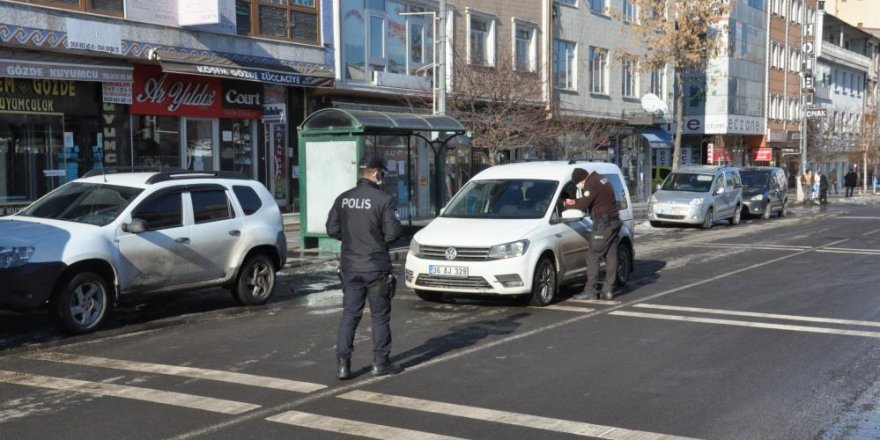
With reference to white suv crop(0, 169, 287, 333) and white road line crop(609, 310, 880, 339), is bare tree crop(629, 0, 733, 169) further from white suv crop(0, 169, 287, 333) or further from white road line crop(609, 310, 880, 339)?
white suv crop(0, 169, 287, 333)

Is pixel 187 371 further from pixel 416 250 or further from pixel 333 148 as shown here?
pixel 333 148

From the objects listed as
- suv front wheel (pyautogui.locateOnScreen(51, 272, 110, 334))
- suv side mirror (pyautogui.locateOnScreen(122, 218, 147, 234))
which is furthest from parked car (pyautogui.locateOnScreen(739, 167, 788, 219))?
suv front wheel (pyautogui.locateOnScreen(51, 272, 110, 334))

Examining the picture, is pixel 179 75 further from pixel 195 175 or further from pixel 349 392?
pixel 349 392

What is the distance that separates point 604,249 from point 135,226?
5763 mm

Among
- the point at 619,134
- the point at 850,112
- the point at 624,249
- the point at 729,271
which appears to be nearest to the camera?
the point at 624,249

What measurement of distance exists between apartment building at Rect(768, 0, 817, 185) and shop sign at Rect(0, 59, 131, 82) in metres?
47.4

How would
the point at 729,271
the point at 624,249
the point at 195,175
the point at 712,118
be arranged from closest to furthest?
1. the point at 195,175
2. the point at 624,249
3. the point at 729,271
4. the point at 712,118

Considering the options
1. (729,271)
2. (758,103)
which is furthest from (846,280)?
(758,103)

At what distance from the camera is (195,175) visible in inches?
451

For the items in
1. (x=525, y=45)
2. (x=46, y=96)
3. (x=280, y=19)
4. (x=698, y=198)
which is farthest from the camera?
(x=525, y=45)

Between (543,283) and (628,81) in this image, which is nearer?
(543,283)

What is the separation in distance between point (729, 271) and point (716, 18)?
66.9 feet

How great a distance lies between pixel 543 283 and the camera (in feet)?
37.6

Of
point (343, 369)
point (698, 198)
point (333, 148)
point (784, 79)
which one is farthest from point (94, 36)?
point (784, 79)
